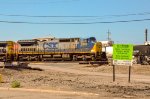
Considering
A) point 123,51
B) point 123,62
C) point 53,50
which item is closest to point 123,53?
point 123,51

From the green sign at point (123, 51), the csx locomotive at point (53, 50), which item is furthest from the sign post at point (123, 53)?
the csx locomotive at point (53, 50)

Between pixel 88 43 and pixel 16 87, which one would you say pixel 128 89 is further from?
pixel 88 43

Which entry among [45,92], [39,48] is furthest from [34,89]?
[39,48]

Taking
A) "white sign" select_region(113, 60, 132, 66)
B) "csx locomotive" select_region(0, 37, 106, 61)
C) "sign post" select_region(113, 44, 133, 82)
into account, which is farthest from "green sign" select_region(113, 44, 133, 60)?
"csx locomotive" select_region(0, 37, 106, 61)

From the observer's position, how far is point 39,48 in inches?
2776

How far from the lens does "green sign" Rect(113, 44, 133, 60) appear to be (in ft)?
81.1

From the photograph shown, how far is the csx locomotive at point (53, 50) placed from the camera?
218 ft

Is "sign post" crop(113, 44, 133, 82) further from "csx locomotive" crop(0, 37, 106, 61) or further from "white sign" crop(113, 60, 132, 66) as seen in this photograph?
"csx locomotive" crop(0, 37, 106, 61)

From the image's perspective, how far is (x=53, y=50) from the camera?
69375mm

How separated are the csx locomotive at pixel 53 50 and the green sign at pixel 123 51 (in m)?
40.2

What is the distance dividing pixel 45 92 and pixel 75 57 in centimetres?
4647

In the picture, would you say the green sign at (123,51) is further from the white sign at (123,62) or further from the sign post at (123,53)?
the white sign at (123,62)

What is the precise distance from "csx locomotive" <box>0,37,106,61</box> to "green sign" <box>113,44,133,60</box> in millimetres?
40239

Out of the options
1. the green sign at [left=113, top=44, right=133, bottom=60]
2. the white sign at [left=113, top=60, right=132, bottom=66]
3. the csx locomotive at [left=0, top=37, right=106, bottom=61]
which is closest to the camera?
the green sign at [left=113, top=44, right=133, bottom=60]
